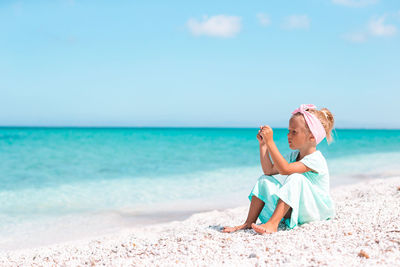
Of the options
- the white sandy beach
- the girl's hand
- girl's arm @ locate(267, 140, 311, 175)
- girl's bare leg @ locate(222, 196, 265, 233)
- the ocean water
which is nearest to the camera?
the white sandy beach

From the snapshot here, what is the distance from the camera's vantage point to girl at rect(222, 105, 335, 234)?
10.7 ft

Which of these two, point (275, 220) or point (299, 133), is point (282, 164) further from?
point (275, 220)

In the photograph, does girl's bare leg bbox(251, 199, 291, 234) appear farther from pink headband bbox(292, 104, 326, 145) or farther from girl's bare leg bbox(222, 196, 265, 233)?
pink headband bbox(292, 104, 326, 145)

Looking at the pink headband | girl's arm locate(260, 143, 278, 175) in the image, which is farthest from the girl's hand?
the pink headband

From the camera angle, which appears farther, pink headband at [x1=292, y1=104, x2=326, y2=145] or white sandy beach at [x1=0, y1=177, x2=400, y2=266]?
pink headband at [x1=292, y1=104, x2=326, y2=145]

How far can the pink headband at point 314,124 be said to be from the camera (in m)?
3.31

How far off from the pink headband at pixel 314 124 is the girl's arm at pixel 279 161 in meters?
0.31

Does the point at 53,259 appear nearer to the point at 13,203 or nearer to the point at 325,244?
the point at 325,244

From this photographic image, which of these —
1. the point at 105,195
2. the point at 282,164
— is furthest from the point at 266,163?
the point at 105,195

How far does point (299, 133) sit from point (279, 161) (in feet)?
1.31

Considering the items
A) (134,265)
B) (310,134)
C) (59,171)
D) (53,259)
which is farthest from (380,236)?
(59,171)

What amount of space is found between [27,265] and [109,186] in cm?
737

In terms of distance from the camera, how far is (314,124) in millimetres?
3334

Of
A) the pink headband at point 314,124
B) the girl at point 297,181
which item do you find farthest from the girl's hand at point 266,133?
the pink headband at point 314,124
